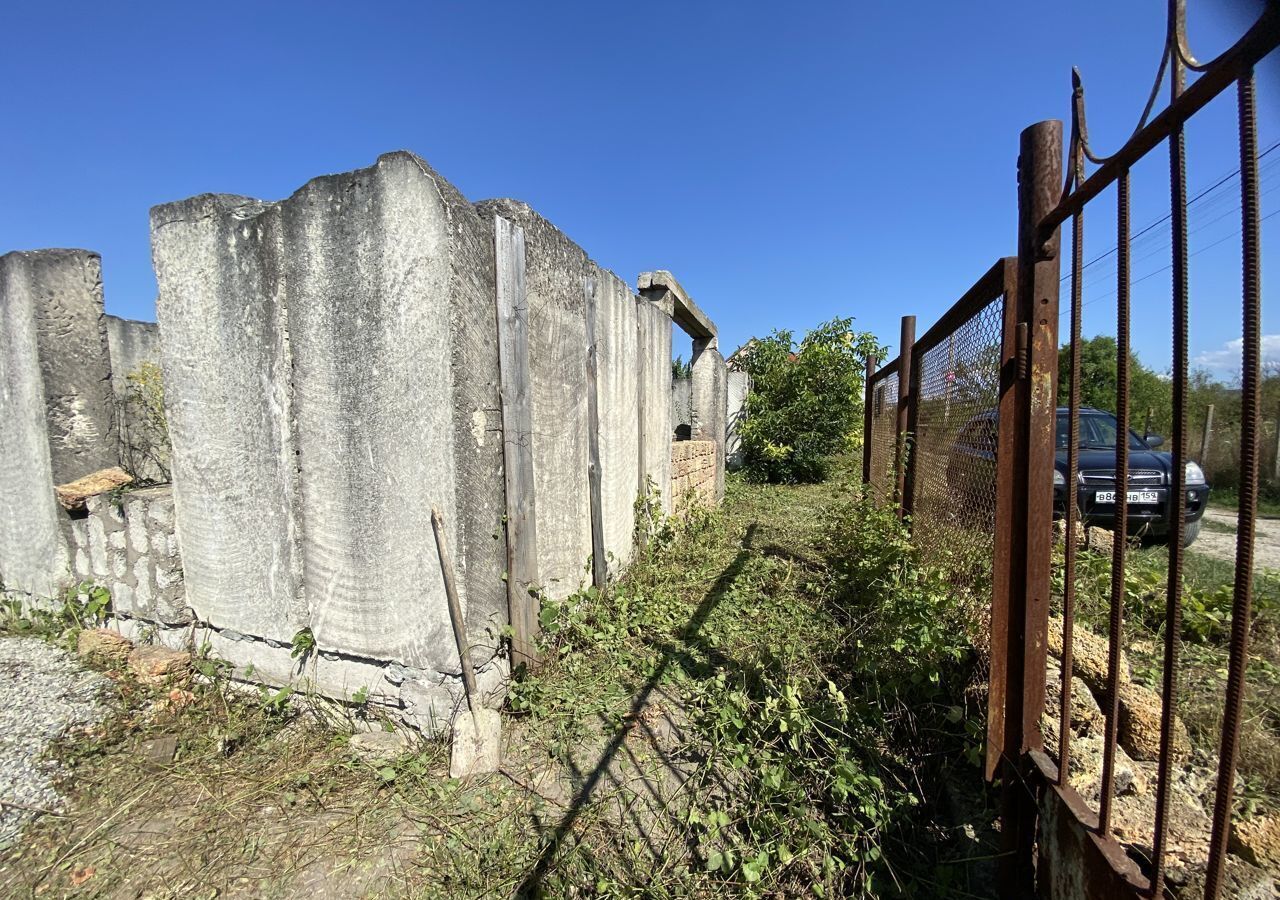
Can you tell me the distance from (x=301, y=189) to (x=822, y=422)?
8555 mm

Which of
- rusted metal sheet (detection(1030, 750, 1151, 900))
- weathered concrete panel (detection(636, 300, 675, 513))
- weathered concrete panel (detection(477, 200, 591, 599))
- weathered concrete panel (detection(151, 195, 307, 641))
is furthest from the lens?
weathered concrete panel (detection(636, 300, 675, 513))

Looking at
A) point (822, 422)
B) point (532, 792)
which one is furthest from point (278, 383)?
point (822, 422)

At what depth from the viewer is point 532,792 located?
1.99 m

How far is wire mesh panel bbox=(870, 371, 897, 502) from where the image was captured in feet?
14.1

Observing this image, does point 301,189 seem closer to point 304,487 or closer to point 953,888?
point 304,487

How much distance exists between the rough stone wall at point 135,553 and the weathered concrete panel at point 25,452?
0.28 m

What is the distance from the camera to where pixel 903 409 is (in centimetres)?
386

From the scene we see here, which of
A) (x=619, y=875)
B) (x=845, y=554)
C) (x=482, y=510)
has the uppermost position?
(x=482, y=510)

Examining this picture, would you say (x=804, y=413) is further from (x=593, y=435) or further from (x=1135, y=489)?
(x=593, y=435)

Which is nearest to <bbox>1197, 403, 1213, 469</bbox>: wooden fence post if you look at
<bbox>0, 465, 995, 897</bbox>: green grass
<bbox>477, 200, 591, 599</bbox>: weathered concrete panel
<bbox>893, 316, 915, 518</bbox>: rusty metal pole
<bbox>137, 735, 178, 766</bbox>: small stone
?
<bbox>893, 316, 915, 518</bbox>: rusty metal pole

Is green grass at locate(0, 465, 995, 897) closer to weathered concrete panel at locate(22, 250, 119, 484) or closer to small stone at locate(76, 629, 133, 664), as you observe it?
small stone at locate(76, 629, 133, 664)

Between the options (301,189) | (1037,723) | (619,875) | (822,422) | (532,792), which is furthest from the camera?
(822,422)

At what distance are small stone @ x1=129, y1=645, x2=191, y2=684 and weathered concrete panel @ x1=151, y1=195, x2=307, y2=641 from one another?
0.30 m

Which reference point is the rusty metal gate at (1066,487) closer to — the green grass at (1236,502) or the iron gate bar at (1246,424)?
the iron gate bar at (1246,424)
